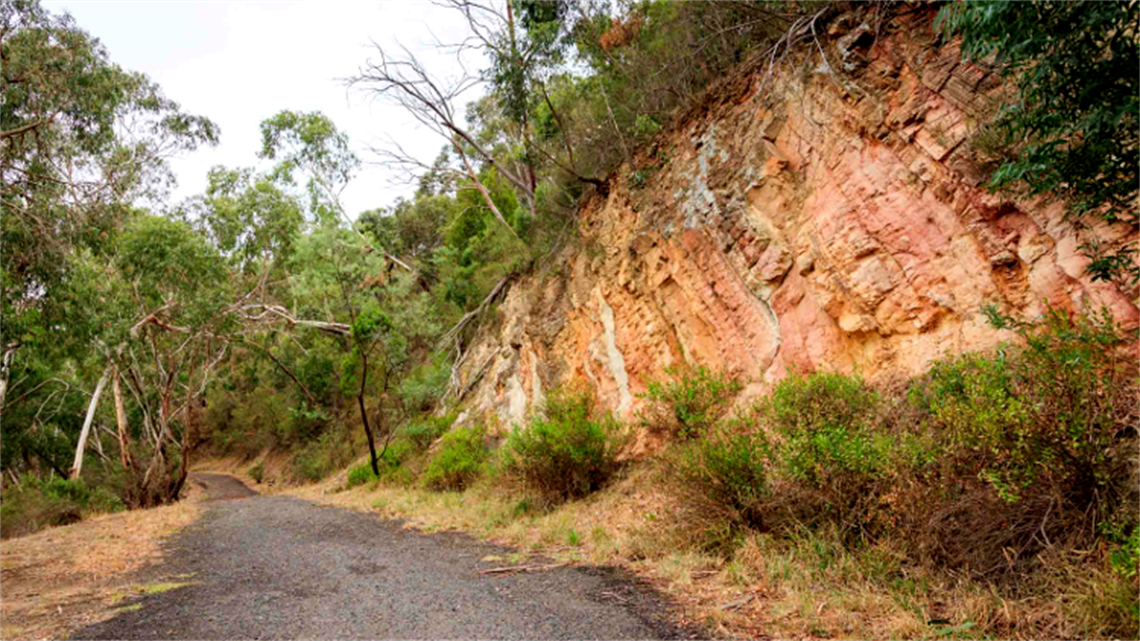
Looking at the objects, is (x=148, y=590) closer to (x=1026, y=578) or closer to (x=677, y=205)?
(x=1026, y=578)

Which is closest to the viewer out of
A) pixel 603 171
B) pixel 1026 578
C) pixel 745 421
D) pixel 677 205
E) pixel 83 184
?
pixel 1026 578

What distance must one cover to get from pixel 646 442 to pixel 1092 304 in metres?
5.57

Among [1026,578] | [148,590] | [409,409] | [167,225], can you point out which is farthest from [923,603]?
[167,225]

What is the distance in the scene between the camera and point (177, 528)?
36.9 feet

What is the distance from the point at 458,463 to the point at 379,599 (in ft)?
22.6

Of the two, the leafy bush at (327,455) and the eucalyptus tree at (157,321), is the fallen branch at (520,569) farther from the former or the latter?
the leafy bush at (327,455)

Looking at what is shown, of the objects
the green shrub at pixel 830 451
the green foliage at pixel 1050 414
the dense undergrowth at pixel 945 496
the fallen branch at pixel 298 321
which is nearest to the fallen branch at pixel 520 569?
the dense undergrowth at pixel 945 496

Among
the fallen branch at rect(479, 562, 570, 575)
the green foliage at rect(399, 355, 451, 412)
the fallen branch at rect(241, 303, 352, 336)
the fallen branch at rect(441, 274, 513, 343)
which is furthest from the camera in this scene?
the fallen branch at rect(241, 303, 352, 336)

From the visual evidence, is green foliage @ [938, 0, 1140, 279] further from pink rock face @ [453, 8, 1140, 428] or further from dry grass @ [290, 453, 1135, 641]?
dry grass @ [290, 453, 1135, 641]

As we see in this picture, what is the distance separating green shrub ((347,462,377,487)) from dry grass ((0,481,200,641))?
13.6 feet

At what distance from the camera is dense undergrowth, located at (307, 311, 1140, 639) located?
10.9 feet

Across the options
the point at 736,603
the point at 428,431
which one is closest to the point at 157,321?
the point at 428,431

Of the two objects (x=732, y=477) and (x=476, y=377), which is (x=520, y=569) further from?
(x=476, y=377)

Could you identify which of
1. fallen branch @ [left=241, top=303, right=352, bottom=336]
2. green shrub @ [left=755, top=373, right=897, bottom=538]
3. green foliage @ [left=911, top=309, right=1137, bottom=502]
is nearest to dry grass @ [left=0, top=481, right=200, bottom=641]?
green shrub @ [left=755, top=373, right=897, bottom=538]
